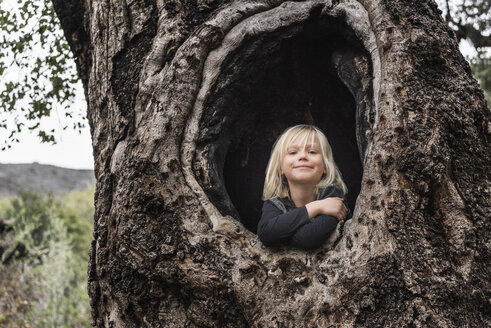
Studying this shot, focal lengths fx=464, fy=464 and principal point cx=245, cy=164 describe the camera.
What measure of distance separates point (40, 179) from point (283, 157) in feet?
122

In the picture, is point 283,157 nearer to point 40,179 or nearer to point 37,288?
point 37,288

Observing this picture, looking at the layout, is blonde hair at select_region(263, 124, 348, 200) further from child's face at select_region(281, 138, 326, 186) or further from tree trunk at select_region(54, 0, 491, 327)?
tree trunk at select_region(54, 0, 491, 327)

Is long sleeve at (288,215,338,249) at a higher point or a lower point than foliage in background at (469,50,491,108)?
lower

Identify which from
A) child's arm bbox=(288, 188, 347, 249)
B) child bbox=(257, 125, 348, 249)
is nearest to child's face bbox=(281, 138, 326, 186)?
child bbox=(257, 125, 348, 249)

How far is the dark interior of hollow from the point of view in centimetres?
292

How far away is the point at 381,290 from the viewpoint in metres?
2.16

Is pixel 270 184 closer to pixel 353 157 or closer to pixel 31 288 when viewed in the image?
pixel 353 157

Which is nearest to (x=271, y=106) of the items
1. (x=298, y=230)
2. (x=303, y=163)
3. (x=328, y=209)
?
(x=303, y=163)

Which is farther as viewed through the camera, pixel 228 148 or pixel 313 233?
pixel 228 148

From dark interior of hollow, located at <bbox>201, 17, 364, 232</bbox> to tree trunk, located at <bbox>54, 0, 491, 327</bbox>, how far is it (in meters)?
0.02

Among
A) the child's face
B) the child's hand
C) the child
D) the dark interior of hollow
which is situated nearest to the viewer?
the child's hand

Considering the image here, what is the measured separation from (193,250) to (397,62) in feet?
4.89

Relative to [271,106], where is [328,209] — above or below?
below

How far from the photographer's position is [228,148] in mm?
3258
